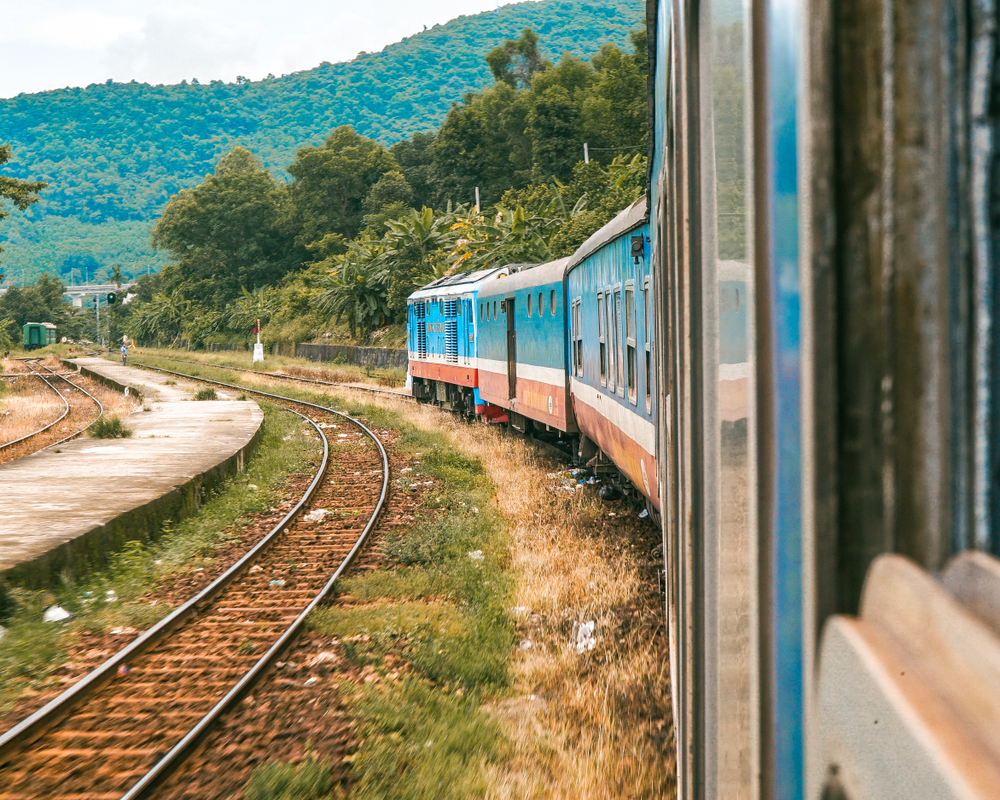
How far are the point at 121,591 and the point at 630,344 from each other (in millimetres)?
4535

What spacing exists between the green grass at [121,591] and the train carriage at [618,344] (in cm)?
372

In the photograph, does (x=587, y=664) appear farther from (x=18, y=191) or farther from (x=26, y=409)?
(x=18, y=191)

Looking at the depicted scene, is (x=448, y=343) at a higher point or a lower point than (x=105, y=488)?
higher

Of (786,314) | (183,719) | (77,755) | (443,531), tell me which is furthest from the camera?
(443,531)

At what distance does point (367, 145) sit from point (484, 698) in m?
70.0

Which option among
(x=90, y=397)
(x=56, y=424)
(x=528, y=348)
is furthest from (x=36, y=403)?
(x=528, y=348)

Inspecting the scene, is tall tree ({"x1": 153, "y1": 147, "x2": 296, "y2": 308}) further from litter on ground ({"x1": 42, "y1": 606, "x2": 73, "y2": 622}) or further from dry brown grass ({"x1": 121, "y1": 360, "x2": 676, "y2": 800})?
litter on ground ({"x1": 42, "y1": 606, "x2": 73, "y2": 622})

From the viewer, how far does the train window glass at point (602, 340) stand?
847cm

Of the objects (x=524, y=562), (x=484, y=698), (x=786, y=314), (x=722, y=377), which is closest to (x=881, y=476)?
(x=786, y=314)

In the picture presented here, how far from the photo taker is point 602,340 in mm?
8609

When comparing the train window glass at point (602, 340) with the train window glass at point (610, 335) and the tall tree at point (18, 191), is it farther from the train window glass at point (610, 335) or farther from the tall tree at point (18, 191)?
the tall tree at point (18, 191)

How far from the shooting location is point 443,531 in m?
9.55

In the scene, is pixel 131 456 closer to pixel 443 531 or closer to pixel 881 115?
pixel 443 531

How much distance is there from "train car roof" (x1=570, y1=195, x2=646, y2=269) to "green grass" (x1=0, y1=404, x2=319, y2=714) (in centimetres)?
438
